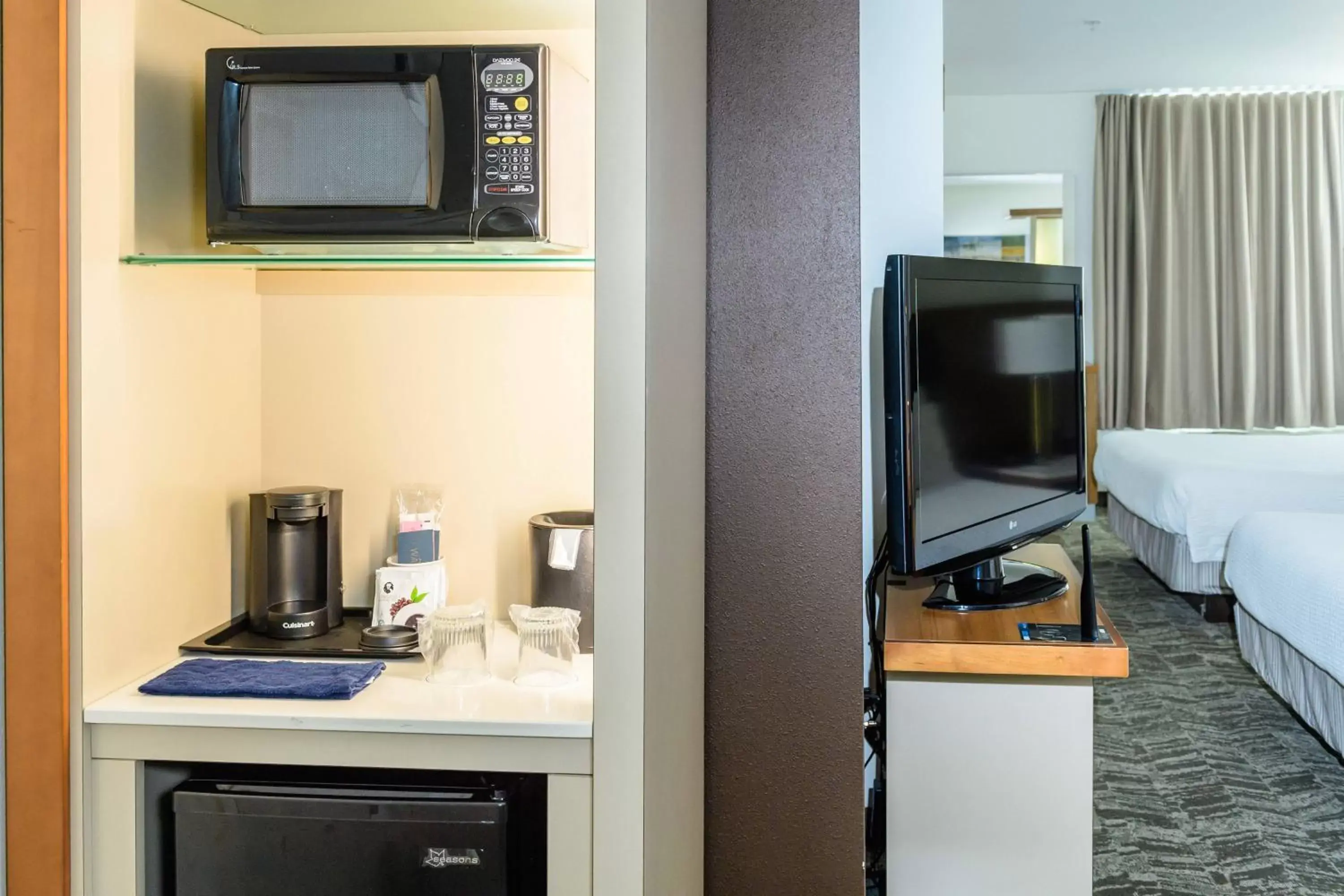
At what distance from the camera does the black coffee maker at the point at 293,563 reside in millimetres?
1440

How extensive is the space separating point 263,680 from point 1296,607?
274 cm

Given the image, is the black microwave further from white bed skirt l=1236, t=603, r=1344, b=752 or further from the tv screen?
white bed skirt l=1236, t=603, r=1344, b=752

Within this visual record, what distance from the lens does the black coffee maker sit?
1.44m

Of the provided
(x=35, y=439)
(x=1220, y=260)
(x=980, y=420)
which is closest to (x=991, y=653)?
(x=980, y=420)

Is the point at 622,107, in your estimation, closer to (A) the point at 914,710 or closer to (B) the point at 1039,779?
(A) the point at 914,710

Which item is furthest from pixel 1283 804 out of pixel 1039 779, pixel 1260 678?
pixel 1039 779

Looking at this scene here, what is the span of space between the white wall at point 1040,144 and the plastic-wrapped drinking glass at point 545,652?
7.19 meters

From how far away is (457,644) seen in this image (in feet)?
4.26

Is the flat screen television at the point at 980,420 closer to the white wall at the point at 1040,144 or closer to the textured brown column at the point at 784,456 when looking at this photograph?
the textured brown column at the point at 784,456

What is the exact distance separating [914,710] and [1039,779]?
0.78ft

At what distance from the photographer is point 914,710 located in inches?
73.9

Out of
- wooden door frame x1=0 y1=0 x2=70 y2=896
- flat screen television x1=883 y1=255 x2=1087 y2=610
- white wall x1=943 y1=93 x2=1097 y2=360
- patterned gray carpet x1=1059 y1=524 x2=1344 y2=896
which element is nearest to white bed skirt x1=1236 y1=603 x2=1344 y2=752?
patterned gray carpet x1=1059 y1=524 x2=1344 y2=896

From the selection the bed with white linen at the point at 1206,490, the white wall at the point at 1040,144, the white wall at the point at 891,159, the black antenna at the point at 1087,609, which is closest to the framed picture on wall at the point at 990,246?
the white wall at the point at 1040,144

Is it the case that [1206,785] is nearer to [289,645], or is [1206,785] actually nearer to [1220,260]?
[289,645]
